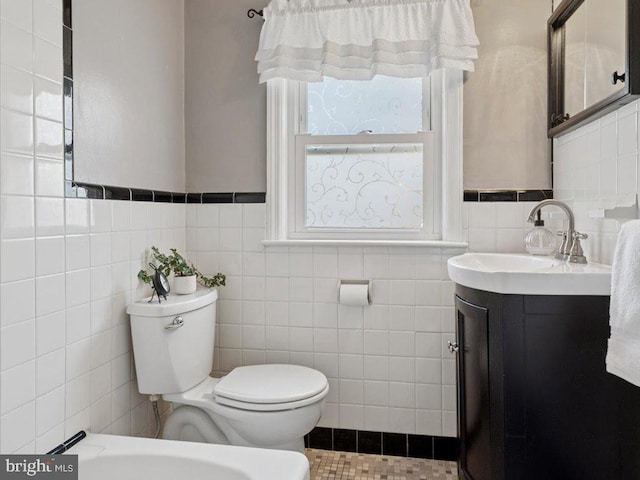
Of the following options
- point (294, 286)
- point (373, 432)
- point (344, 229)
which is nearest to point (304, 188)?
point (344, 229)

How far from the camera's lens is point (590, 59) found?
163 cm

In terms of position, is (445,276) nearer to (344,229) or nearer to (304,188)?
(344,229)

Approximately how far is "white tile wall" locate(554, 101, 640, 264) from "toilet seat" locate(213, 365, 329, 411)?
3.87 feet

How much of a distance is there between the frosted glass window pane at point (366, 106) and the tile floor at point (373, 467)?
1.55 metres

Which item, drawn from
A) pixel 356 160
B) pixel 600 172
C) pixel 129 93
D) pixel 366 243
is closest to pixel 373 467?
pixel 366 243

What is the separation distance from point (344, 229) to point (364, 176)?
0.91ft

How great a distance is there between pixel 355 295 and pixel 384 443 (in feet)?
2.41

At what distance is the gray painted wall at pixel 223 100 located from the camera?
221cm

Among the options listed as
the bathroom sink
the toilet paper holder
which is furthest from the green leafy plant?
the bathroom sink

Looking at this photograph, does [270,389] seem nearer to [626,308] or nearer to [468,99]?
[626,308]

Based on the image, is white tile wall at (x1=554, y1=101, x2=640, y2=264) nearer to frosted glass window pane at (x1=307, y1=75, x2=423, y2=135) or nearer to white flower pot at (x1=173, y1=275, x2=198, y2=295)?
frosted glass window pane at (x1=307, y1=75, x2=423, y2=135)

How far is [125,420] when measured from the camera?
1.79m
